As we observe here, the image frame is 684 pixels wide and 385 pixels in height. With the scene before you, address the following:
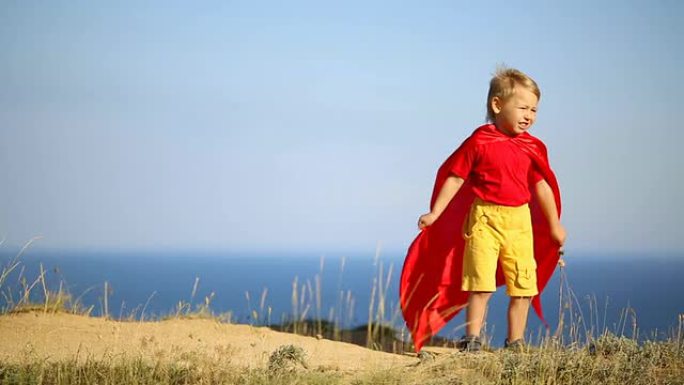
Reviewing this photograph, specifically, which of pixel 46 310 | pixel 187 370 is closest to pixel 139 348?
pixel 187 370

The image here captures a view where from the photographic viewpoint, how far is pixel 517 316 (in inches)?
252

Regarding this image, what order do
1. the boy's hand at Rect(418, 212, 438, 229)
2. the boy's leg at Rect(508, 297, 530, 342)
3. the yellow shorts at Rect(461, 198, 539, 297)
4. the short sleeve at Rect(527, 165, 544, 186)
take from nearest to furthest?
the yellow shorts at Rect(461, 198, 539, 297), the boy's hand at Rect(418, 212, 438, 229), the boy's leg at Rect(508, 297, 530, 342), the short sleeve at Rect(527, 165, 544, 186)

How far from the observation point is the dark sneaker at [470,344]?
240 inches

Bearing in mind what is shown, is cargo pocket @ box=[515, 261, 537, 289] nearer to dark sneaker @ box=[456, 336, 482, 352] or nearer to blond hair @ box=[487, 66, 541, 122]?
dark sneaker @ box=[456, 336, 482, 352]

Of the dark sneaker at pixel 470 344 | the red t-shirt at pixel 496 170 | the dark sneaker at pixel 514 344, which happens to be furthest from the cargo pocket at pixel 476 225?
the dark sneaker at pixel 514 344

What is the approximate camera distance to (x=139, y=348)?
624cm

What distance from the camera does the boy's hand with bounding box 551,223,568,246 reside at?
669 centimetres

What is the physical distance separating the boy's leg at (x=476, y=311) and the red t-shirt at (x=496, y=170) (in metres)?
0.68

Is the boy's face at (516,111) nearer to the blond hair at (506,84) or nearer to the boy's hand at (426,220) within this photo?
the blond hair at (506,84)

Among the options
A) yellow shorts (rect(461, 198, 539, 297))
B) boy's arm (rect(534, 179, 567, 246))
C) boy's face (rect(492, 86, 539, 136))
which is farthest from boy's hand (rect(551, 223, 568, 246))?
boy's face (rect(492, 86, 539, 136))

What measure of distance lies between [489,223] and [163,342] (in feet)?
8.83

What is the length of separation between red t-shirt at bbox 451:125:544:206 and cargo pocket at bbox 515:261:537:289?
1.48ft

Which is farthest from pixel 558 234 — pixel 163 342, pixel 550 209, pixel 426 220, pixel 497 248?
pixel 163 342

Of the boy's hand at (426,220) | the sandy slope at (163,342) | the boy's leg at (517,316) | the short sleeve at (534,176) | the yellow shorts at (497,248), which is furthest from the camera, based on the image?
the short sleeve at (534,176)
